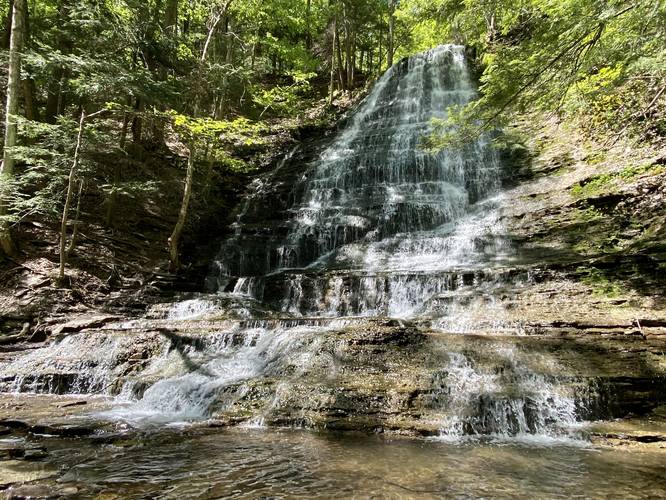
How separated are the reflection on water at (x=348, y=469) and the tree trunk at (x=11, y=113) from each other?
8528mm

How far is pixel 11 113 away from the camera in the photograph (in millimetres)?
10680

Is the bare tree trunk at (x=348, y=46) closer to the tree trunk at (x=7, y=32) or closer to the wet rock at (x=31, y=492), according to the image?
the tree trunk at (x=7, y=32)

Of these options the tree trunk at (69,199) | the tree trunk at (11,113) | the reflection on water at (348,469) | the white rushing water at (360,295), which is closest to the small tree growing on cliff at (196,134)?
the white rushing water at (360,295)

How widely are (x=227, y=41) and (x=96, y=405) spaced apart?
55.5 ft

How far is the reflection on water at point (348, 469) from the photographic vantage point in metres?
3.39

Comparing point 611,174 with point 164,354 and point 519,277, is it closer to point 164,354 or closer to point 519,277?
point 519,277

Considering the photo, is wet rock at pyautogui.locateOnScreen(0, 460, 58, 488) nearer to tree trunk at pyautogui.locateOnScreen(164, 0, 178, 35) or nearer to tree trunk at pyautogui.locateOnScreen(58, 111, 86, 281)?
tree trunk at pyautogui.locateOnScreen(58, 111, 86, 281)

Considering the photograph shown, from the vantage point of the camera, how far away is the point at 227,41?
19.1 m

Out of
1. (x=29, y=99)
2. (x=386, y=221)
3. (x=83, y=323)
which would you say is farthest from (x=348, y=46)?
(x=83, y=323)

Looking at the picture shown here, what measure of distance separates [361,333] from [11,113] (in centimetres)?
1021

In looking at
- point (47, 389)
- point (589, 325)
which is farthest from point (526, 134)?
point (47, 389)

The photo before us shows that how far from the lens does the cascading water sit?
219 inches

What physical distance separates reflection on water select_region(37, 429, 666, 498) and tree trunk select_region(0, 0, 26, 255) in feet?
28.0

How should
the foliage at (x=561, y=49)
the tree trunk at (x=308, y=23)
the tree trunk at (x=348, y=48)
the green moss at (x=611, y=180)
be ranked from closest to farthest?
the foliage at (x=561, y=49) → the green moss at (x=611, y=180) → the tree trunk at (x=348, y=48) → the tree trunk at (x=308, y=23)
